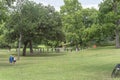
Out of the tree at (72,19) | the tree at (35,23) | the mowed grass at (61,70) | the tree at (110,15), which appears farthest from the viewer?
the tree at (72,19)

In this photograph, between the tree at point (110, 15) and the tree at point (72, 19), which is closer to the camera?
the tree at point (110, 15)

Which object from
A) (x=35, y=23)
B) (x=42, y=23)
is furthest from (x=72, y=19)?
(x=35, y=23)

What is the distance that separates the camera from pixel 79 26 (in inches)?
2744

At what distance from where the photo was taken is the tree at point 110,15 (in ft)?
182

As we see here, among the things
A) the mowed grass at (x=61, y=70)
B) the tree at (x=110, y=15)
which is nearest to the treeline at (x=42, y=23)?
the tree at (x=110, y=15)

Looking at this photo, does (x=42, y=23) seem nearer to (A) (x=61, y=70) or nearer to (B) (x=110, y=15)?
(B) (x=110, y=15)

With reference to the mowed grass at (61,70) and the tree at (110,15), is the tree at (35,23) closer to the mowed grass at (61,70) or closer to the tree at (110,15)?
the tree at (110,15)

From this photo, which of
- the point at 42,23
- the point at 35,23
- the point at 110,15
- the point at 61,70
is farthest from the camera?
the point at 110,15

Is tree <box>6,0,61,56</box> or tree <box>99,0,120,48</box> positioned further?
tree <box>99,0,120,48</box>

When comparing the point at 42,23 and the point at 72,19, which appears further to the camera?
the point at 72,19

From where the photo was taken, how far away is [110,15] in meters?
55.0

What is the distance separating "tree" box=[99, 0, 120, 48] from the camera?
55.6 meters

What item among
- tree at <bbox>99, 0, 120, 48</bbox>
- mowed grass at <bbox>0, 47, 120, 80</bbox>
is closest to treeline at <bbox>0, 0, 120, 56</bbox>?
tree at <bbox>99, 0, 120, 48</bbox>

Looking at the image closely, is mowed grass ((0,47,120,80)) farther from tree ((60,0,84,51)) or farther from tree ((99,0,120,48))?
tree ((60,0,84,51))
